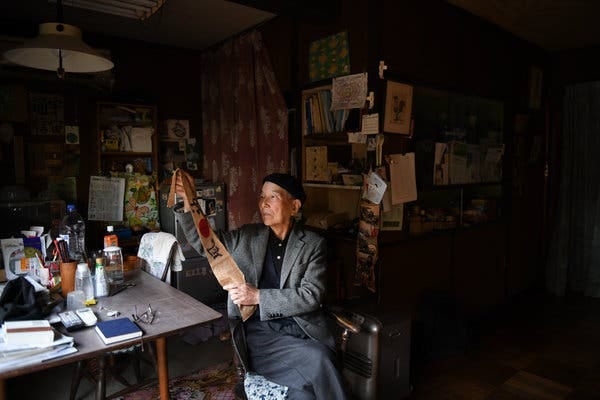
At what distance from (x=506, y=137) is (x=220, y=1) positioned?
2802 millimetres

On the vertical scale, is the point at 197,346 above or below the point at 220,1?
below

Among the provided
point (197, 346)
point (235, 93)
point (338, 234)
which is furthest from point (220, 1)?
point (197, 346)

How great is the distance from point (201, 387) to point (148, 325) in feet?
3.71

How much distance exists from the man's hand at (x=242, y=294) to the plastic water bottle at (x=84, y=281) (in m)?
0.66

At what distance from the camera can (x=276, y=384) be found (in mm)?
1820

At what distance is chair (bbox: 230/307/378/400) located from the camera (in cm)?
179

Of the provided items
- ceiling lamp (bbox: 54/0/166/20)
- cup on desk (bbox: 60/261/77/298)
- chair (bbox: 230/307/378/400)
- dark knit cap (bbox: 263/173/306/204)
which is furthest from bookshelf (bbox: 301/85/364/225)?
cup on desk (bbox: 60/261/77/298)

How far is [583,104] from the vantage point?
439cm

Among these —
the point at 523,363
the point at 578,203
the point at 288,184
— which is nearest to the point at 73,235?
the point at 288,184

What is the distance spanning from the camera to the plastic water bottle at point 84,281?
6.37ft

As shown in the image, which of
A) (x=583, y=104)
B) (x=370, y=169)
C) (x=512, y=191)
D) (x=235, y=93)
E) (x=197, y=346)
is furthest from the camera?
(x=583, y=104)

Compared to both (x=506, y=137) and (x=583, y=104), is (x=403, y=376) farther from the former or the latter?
(x=583, y=104)

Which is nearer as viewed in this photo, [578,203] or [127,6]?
[127,6]

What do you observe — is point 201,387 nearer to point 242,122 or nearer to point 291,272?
point 291,272
